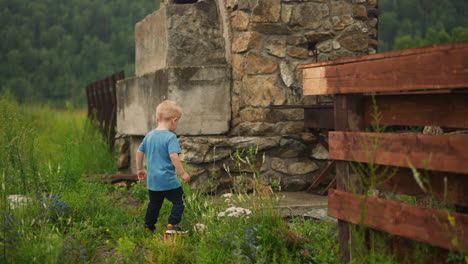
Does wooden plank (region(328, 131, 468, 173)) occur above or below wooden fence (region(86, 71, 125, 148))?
below

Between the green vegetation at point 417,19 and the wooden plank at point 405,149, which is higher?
the green vegetation at point 417,19

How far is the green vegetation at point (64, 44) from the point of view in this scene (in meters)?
24.5

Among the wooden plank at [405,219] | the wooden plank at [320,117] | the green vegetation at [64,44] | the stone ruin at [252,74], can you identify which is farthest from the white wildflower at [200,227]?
the green vegetation at [64,44]

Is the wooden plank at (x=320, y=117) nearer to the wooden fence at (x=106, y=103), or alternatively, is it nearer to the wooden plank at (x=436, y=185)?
the wooden plank at (x=436, y=185)

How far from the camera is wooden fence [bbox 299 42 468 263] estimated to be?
2484 millimetres

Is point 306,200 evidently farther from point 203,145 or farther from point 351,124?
point 351,124

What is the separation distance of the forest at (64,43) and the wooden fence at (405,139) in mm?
20881

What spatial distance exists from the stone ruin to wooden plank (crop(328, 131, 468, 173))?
241cm

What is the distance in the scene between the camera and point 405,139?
8.79ft

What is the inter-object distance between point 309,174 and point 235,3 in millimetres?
1953

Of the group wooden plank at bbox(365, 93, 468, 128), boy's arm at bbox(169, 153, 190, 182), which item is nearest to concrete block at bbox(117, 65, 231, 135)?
boy's arm at bbox(169, 153, 190, 182)

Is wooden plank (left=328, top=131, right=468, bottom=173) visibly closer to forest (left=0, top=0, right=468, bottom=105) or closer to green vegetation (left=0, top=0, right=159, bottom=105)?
forest (left=0, top=0, right=468, bottom=105)

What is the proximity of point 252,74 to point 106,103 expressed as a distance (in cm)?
496

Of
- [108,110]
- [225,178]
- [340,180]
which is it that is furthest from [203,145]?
[108,110]
